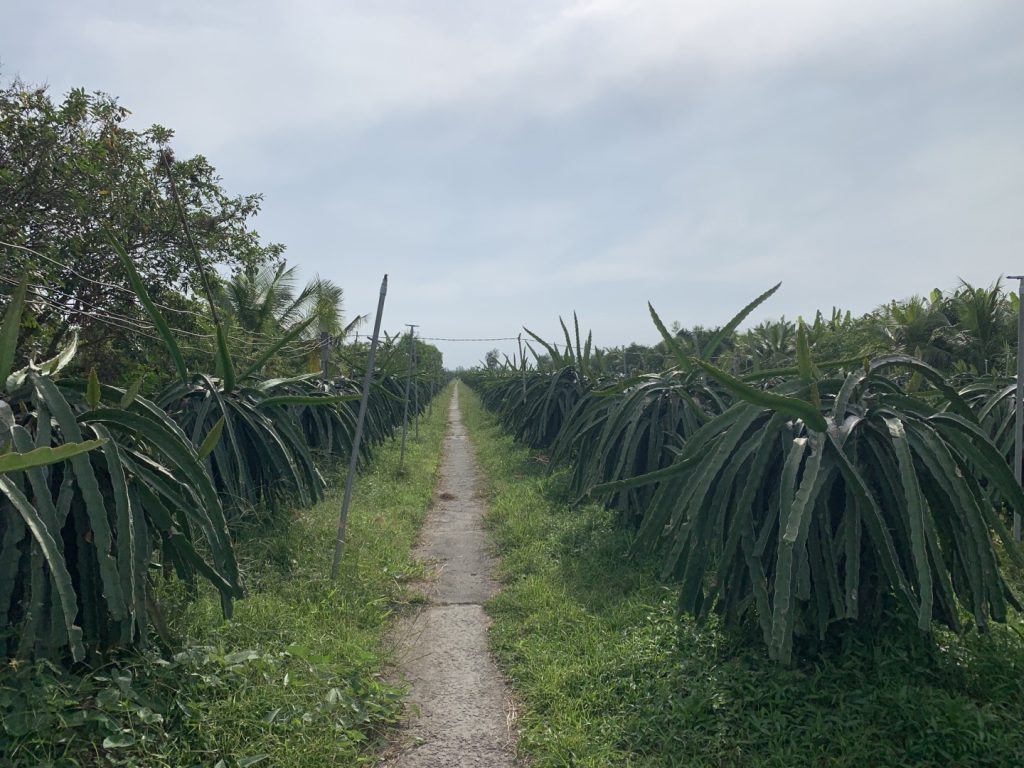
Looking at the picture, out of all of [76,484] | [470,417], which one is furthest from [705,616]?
[470,417]

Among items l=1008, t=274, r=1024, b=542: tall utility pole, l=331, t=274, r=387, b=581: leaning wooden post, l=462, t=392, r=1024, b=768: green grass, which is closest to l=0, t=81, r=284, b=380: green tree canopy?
l=331, t=274, r=387, b=581: leaning wooden post

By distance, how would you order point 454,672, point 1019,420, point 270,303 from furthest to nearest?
point 270,303
point 1019,420
point 454,672

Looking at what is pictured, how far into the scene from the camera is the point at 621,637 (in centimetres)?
421

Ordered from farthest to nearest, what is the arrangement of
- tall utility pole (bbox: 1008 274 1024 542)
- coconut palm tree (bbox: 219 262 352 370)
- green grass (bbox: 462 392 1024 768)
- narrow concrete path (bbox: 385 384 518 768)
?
coconut palm tree (bbox: 219 262 352 370), tall utility pole (bbox: 1008 274 1024 542), narrow concrete path (bbox: 385 384 518 768), green grass (bbox: 462 392 1024 768)

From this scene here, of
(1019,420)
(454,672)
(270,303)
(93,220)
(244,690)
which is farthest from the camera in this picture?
(270,303)

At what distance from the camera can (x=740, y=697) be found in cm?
328

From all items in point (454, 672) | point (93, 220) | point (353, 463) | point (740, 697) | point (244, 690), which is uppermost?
point (93, 220)

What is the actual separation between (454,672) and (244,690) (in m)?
1.28

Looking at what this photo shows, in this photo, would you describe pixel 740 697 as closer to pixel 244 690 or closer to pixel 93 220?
pixel 244 690

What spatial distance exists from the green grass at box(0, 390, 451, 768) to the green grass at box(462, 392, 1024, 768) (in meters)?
0.88

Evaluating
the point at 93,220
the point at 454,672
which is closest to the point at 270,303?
the point at 93,220

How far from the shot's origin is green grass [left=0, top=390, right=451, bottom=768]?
2584 mm

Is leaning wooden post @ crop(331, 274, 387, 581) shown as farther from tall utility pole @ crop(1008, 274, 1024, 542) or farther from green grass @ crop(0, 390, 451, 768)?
tall utility pole @ crop(1008, 274, 1024, 542)

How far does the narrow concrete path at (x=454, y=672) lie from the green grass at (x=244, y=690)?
173mm
